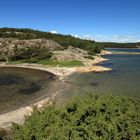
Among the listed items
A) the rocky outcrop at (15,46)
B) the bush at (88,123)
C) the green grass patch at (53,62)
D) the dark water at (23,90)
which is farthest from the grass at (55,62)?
the bush at (88,123)

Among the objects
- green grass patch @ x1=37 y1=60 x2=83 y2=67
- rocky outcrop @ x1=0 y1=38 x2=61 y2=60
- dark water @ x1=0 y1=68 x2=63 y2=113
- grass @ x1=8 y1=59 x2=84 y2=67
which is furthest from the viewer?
rocky outcrop @ x1=0 y1=38 x2=61 y2=60

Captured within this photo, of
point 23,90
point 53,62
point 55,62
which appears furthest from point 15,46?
point 23,90

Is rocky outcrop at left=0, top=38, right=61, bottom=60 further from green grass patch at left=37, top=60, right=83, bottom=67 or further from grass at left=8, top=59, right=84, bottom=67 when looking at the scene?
green grass patch at left=37, top=60, right=83, bottom=67

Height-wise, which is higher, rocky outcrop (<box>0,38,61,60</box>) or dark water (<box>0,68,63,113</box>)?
rocky outcrop (<box>0,38,61,60</box>)

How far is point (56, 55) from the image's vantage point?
80.6 meters

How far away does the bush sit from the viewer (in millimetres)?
10109

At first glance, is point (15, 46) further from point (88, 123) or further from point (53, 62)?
point (88, 123)

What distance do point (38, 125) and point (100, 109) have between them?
3330 millimetres

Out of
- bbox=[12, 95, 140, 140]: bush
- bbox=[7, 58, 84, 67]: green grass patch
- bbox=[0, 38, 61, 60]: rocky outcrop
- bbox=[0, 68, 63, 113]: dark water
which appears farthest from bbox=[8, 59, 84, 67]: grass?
bbox=[12, 95, 140, 140]: bush

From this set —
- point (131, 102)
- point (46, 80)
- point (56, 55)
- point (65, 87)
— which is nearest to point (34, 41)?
point (56, 55)

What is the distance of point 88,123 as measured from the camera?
36.4 ft

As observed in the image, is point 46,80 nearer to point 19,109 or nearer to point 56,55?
point 19,109

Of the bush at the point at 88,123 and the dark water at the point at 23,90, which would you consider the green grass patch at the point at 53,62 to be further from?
the bush at the point at 88,123

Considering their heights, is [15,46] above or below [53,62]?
above
